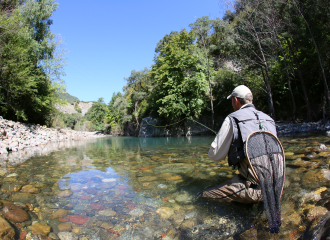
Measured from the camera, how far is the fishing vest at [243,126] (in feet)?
7.89

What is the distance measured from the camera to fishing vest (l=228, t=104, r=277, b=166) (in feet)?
7.89

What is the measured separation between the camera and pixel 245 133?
239 cm

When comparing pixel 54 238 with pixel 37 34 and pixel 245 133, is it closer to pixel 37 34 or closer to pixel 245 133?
pixel 245 133

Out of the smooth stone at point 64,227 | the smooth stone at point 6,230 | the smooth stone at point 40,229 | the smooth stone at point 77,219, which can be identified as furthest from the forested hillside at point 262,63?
the smooth stone at point 6,230

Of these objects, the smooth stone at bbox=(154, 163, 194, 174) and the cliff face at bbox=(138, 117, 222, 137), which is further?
the cliff face at bbox=(138, 117, 222, 137)

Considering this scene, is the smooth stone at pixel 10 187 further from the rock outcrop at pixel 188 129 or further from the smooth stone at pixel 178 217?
the rock outcrop at pixel 188 129

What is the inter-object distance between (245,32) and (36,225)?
647 inches

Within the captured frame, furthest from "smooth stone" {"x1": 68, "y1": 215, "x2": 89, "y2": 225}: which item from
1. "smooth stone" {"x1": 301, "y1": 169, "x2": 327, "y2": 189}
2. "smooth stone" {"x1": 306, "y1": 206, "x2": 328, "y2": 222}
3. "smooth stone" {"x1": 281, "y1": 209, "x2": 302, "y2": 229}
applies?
"smooth stone" {"x1": 301, "y1": 169, "x2": 327, "y2": 189}

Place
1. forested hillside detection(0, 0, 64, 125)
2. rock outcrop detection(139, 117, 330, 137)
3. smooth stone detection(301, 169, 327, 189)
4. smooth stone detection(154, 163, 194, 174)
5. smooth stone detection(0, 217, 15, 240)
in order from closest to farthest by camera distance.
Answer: smooth stone detection(0, 217, 15, 240)
smooth stone detection(301, 169, 327, 189)
smooth stone detection(154, 163, 194, 174)
rock outcrop detection(139, 117, 330, 137)
forested hillside detection(0, 0, 64, 125)

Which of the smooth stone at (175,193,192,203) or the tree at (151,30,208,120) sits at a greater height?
the tree at (151,30,208,120)

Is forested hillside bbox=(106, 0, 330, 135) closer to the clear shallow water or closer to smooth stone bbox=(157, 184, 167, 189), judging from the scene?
the clear shallow water

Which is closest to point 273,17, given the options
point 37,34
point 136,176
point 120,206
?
point 136,176

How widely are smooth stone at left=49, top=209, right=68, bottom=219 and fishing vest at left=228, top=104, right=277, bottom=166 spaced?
252 centimetres

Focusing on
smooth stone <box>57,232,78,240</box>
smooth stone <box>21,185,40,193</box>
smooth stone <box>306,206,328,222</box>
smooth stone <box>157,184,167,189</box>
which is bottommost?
smooth stone <box>57,232,78,240</box>
